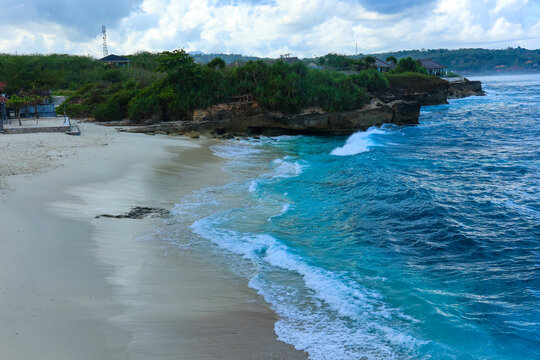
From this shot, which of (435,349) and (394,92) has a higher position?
(394,92)

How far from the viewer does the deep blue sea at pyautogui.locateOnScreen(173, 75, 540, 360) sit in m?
6.64

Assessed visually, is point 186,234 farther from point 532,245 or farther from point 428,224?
point 532,245

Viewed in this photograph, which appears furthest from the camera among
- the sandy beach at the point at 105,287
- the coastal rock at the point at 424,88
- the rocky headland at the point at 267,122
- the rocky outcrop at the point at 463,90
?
the rocky outcrop at the point at 463,90

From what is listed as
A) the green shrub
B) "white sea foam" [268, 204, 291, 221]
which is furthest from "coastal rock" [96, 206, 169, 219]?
the green shrub

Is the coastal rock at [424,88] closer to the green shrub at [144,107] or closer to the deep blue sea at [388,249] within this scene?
the green shrub at [144,107]

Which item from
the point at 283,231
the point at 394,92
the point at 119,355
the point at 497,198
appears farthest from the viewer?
the point at 394,92

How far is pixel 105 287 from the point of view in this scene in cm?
729

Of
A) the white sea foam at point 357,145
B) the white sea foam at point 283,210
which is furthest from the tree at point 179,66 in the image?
the white sea foam at point 283,210

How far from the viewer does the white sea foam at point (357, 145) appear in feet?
82.5

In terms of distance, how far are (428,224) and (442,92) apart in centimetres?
5552

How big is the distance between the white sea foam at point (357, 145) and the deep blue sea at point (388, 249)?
3.51 meters

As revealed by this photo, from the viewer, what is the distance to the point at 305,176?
1852 cm

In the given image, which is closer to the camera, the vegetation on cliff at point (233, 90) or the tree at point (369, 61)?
the vegetation on cliff at point (233, 90)

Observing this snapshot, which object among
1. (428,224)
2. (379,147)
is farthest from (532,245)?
(379,147)
